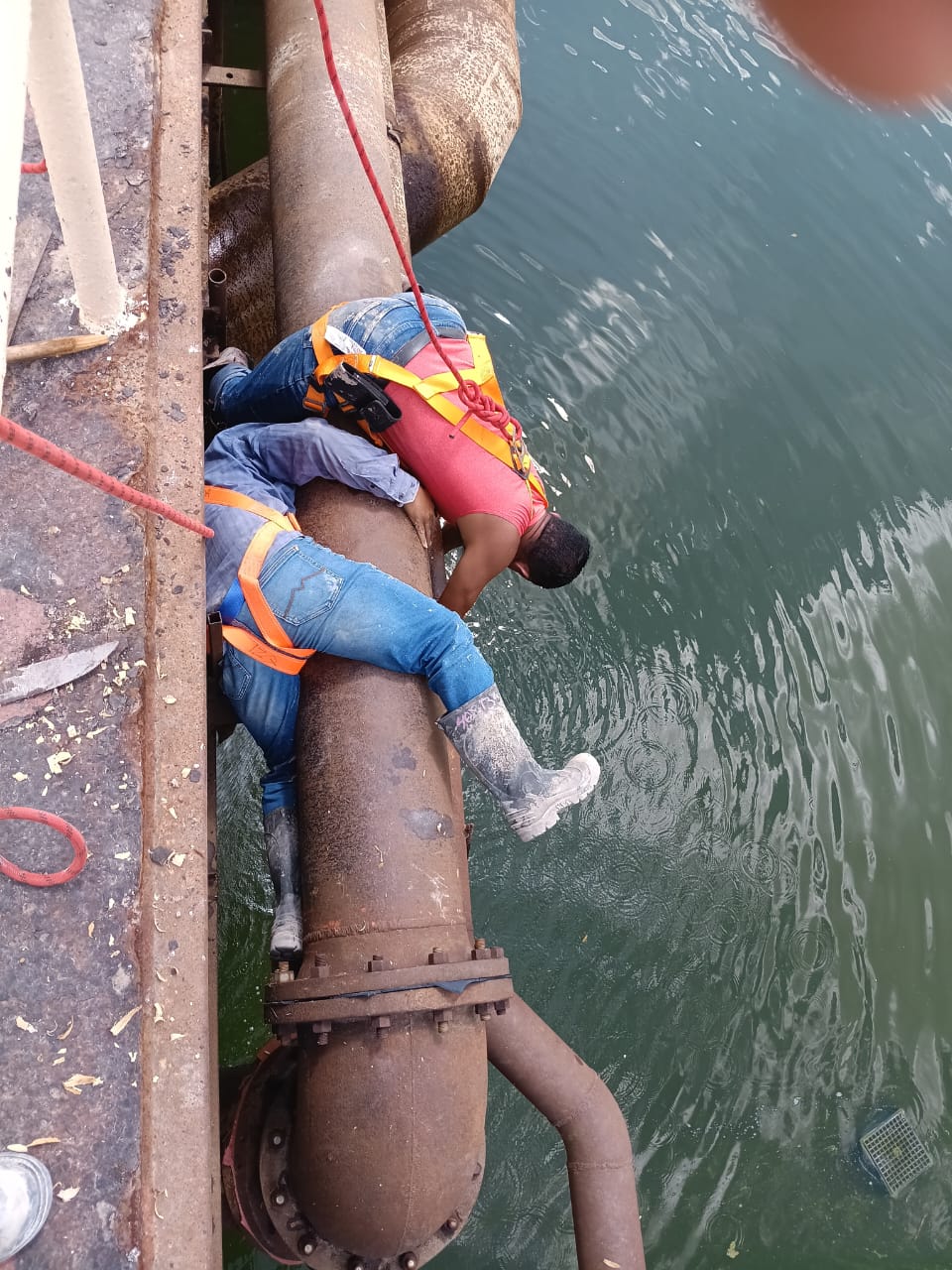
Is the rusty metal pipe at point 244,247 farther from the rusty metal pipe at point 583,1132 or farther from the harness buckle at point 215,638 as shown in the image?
the rusty metal pipe at point 583,1132

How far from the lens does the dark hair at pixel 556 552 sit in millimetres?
4117

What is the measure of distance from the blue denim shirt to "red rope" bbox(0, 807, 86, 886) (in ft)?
3.93

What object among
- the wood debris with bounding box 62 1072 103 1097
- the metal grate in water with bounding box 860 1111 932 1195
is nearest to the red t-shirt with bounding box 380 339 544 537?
the wood debris with bounding box 62 1072 103 1097

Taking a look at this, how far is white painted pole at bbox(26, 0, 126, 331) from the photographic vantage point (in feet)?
7.66

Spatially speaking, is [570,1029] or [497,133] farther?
[497,133]

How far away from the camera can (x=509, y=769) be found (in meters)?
3.24

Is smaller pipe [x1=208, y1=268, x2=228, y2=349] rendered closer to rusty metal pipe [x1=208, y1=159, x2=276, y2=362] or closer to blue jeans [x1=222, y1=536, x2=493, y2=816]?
rusty metal pipe [x1=208, y1=159, x2=276, y2=362]

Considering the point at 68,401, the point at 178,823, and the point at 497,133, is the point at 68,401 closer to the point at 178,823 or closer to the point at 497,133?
the point at 178,823

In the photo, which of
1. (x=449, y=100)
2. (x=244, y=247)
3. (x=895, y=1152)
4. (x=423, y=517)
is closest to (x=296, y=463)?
(x=423, y=517)

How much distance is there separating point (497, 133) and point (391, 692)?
442 centimetres

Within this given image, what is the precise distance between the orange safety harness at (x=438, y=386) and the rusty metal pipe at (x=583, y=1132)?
2036mm

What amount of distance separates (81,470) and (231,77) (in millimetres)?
3526

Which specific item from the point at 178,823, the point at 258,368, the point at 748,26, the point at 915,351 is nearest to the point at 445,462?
the point at 258,368

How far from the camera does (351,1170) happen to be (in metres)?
2.66
